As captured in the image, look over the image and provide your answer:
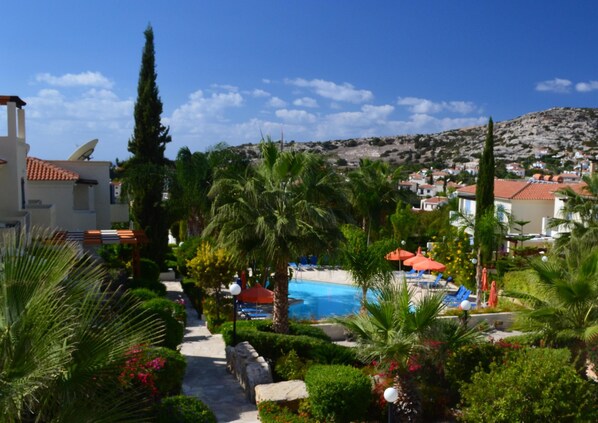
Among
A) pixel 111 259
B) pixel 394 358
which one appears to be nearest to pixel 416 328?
pixel 394 358

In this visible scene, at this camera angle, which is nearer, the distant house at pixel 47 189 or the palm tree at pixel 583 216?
the distant house at pixel 47 189

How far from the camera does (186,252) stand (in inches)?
1058

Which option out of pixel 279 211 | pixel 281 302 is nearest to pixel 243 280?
pixel 281 302

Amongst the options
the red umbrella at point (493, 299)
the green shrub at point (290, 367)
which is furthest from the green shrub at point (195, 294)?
the red umbrella at point (493, 299)

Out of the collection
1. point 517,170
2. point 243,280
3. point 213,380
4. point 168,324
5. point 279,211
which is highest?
point 517,170

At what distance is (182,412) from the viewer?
1027 cm

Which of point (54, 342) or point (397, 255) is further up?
point (54, 342)

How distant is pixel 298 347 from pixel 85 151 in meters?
24.2

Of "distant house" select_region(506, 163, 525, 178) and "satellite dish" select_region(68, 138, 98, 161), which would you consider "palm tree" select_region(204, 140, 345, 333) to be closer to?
"satellite dish" select_region(68, 138, 98, 161)

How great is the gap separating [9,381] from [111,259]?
2464 cm

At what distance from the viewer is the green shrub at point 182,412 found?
33.2 feet

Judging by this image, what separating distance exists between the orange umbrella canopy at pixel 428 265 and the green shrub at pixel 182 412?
1903cm

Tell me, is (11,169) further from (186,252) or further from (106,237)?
(186,252)

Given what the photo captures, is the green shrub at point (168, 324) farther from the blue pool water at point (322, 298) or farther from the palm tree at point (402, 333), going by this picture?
the blue pool water at point (322, 298)
